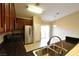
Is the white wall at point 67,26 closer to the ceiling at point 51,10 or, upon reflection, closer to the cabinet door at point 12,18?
the ceiling at point 51,10

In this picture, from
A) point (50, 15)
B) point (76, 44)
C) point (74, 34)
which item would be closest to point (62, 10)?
point (50, 15)

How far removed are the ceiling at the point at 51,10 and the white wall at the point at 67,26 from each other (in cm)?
4

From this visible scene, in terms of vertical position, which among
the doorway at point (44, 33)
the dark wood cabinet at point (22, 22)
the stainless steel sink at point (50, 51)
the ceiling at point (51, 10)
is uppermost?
the ceiling at point (51, 10)

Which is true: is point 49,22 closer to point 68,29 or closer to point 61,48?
point 68,29

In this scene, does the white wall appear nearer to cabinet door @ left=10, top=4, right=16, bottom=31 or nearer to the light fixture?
the light fixture

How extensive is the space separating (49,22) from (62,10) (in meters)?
0.16

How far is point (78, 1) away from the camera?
829 millimetres

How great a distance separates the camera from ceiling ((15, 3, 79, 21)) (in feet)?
2.90

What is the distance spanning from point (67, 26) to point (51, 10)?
8.3 inches

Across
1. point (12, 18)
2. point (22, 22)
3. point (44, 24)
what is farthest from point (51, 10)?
point (12, 18)

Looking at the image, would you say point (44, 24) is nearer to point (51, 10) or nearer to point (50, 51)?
point (51, 10)

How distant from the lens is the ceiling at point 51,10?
0.88 m

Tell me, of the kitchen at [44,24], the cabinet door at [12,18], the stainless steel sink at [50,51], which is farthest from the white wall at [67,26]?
the cabinet door at [12,18]

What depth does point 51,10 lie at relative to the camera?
935 millimetres
